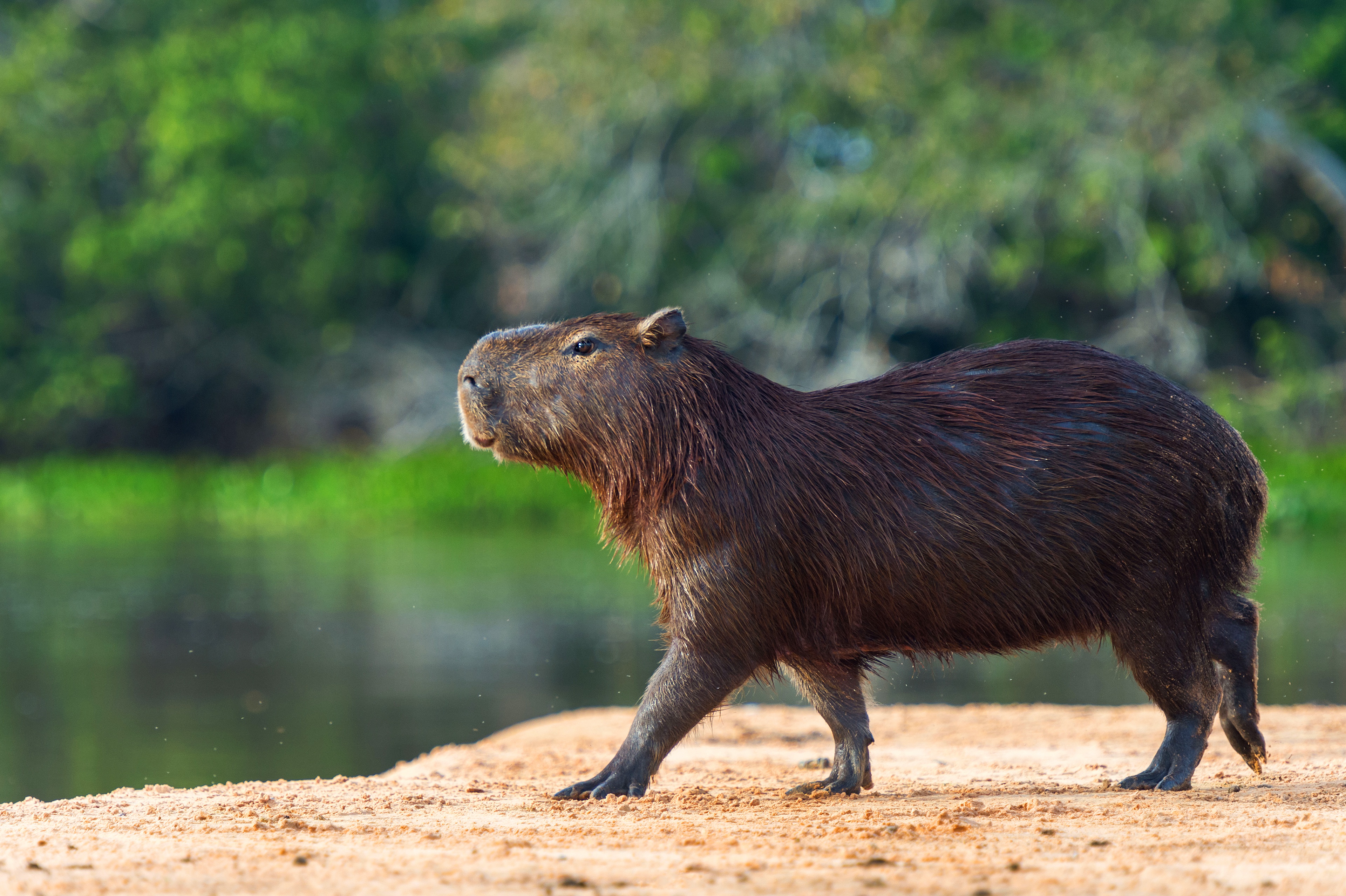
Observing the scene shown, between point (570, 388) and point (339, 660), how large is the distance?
472 cm

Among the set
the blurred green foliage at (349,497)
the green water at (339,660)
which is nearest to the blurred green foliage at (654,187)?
the blurred green foliage at (349,497)

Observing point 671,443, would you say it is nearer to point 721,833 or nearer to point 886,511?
point 886,511

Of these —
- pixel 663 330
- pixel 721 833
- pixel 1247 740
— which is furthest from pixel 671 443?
pixel 1247 740

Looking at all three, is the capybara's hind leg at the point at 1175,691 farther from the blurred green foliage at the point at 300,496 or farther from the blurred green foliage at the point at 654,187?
the blurred green foliage at the point at 654,187

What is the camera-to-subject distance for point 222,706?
24.1ft

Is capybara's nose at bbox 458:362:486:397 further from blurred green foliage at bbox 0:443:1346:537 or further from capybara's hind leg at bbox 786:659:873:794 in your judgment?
blurred green foliage at bbox 0:443:1346:537

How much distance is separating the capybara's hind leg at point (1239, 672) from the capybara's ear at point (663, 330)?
5.74ft

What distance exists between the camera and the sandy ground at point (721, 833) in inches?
114

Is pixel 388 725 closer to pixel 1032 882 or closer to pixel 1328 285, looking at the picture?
pixel 1032 882

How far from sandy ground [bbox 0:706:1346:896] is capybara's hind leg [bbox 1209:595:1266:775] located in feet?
0.40

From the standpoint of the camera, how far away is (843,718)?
437 centimetres

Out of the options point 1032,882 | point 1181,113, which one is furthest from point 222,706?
point 1181,113

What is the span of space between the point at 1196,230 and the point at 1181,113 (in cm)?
132

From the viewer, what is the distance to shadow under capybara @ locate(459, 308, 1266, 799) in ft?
13.4
